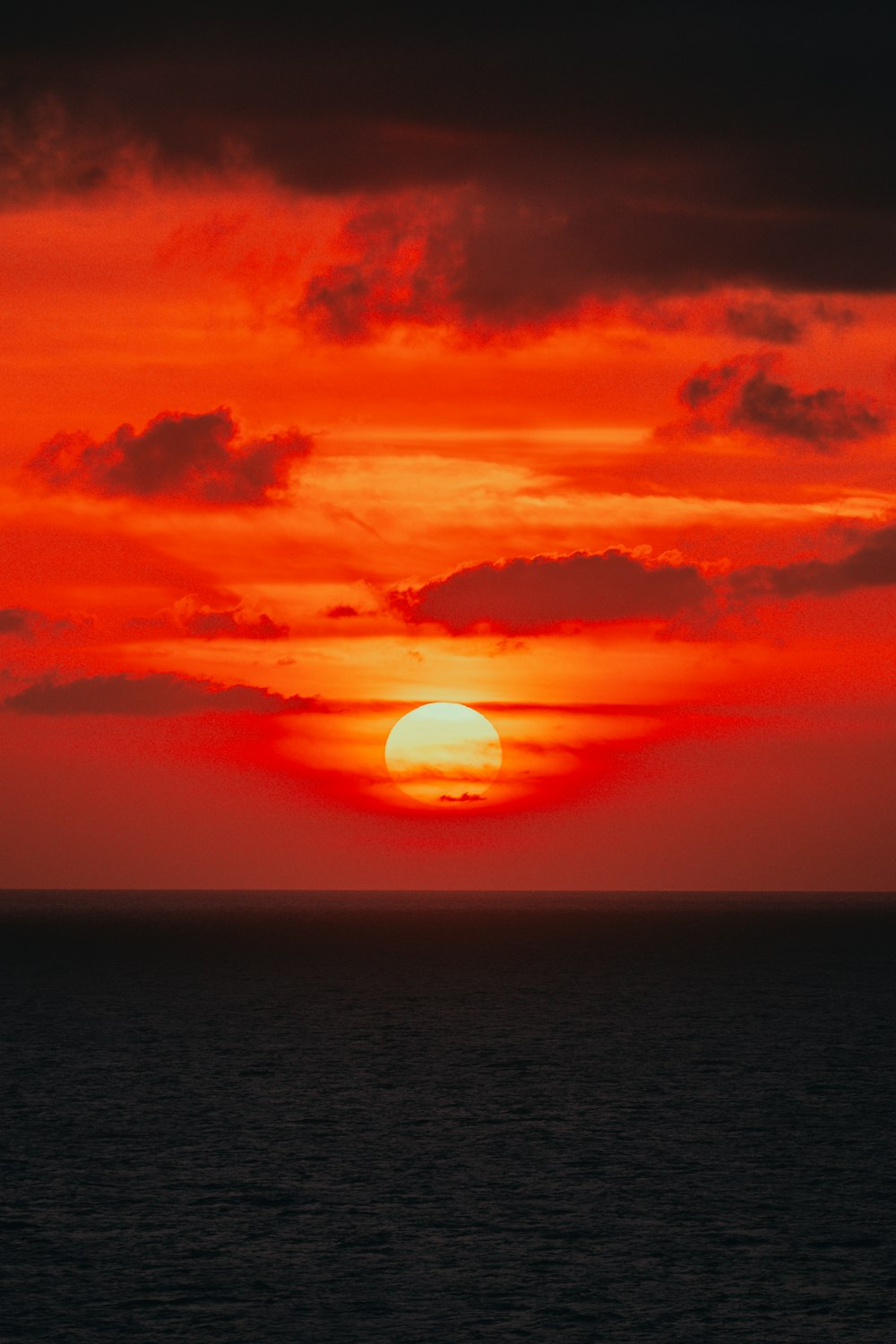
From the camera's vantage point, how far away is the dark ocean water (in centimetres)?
3350

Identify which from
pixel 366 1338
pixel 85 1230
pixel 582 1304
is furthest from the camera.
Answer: pixel 85 1230

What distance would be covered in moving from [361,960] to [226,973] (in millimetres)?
27553

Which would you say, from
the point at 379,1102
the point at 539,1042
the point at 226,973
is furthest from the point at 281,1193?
the point at 226,973

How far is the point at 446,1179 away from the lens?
47.9 m

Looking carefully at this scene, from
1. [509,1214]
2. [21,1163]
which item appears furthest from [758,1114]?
[21,1163]

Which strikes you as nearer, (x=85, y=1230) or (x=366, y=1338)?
(x=366, y=1338)

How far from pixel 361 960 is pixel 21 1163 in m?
136

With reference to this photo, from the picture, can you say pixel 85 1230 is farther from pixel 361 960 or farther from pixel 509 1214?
pixel 361 960

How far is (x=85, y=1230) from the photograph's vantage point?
40625 mm

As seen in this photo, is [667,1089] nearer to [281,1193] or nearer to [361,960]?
[281,1193]

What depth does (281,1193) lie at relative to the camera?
45500 mm

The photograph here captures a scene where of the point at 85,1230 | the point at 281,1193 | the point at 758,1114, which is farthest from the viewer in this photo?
the point at 758,1114

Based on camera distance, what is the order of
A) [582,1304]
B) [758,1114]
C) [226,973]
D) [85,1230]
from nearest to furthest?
[582,1304] → [85,1230] → [758,1114] → [226,973]

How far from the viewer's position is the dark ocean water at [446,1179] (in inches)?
1319
